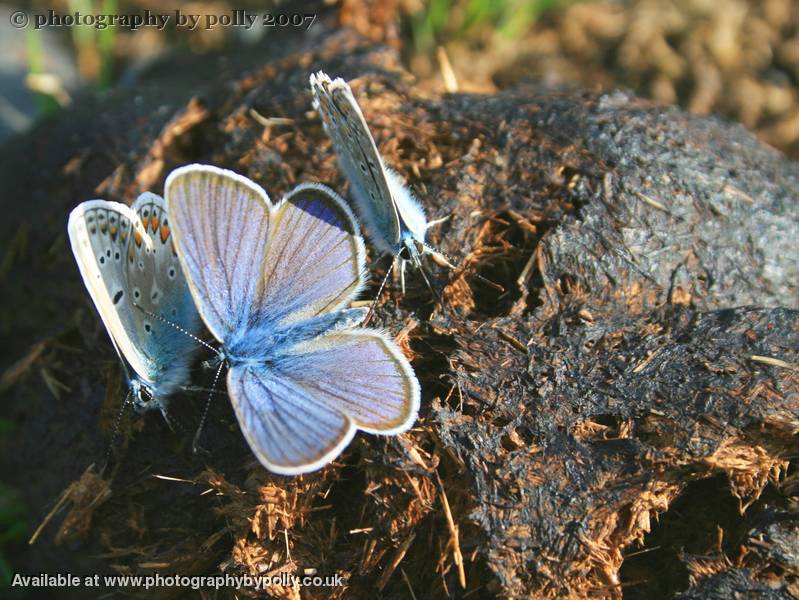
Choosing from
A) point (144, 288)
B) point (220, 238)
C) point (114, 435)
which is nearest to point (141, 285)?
point (144, 288)

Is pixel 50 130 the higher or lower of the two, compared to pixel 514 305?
higher

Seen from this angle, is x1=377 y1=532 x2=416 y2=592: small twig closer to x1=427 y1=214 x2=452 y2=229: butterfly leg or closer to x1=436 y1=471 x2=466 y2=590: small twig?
x1=436 y1=471 x2=466 y2=590: small twig

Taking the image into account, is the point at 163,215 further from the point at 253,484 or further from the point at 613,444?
the point at 613,444

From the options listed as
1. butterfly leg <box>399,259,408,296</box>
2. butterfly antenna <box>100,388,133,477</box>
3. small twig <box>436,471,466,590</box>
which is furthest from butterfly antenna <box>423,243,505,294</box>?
butterfly antenna <box>100,388,133,477</box>

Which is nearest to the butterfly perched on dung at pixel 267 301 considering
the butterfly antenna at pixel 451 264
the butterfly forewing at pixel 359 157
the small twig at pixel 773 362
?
the butterfly forewing at pixel 359 157

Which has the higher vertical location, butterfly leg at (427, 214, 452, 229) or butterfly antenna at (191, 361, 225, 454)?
butterfly leg at (427, 214, 452, 229)

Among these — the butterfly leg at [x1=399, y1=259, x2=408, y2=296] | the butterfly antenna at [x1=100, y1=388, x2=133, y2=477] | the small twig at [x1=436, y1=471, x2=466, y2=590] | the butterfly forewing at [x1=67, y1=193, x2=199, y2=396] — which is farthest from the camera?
the butterfly antenna at [x1=100, y1=388, x2=133, y2=477]

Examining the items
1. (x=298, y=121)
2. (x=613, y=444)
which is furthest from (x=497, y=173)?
(x=613, y=444)
